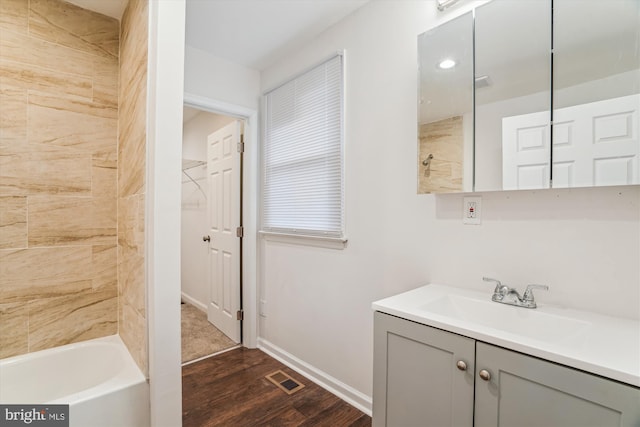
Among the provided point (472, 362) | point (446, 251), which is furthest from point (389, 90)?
point (472, 362)

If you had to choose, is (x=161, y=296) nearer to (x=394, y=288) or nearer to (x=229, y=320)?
(x=394, y=288)

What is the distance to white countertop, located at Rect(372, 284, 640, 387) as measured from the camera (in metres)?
0.80

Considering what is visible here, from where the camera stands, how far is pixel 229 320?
3.02 m

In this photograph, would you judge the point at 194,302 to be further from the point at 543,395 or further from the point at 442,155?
→ the point at 543,395

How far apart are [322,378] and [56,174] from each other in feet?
7.22

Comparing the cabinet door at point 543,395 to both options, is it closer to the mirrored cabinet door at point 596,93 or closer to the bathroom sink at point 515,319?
the bathroom sink at point 515,319

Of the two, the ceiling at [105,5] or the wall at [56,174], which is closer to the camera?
the wall at [56,174]

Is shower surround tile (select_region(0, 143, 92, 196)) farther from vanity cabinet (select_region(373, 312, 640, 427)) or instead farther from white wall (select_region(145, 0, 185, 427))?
vanity cabinet (select_region(373, 312, 640, 427))

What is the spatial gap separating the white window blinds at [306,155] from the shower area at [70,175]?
1.13 m

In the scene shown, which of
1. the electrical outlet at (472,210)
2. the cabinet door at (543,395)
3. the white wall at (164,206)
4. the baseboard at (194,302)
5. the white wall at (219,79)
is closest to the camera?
the cabinet door at (543,395)

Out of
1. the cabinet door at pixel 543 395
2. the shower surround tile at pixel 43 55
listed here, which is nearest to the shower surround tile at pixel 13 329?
the shower surround tile at pixel 43 55

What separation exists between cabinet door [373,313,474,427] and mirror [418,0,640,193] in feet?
2.38

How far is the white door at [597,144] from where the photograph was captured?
1039 mm

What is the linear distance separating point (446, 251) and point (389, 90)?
100 cm
